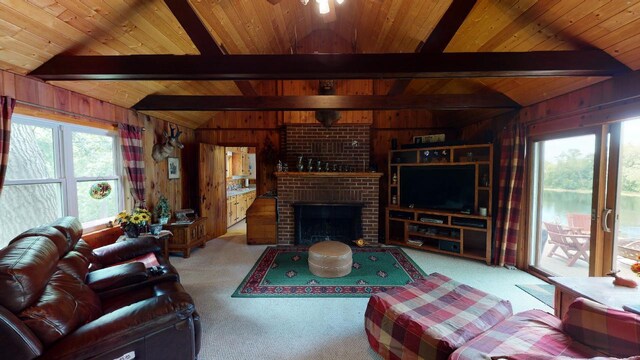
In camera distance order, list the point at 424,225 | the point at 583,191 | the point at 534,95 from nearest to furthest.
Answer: the point at 583,191 < the point at 534,95 < the point at 424,225

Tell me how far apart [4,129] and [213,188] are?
2.98 m

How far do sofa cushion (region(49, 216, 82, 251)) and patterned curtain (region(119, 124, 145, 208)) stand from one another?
123cm

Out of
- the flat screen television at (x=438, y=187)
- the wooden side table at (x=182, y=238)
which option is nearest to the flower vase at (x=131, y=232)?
the wooden side table at (x=182, y=238)

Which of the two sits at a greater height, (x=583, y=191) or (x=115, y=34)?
(x=115, y=34)

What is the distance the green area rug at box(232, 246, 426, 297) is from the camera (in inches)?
107

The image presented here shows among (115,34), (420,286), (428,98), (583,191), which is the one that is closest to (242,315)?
(420,286)

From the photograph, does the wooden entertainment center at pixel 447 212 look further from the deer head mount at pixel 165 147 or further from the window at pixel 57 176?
the window at pixel 57 176

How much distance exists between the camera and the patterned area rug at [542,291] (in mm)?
2531

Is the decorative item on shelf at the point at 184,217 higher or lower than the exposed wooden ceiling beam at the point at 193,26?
lower

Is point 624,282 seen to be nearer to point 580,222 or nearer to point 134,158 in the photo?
point 580,222

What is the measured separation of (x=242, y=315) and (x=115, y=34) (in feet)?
9.56

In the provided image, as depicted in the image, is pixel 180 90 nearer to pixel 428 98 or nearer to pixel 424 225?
pixel 428 98

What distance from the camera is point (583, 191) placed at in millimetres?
2656

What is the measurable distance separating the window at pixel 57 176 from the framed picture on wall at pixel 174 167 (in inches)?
37.6
